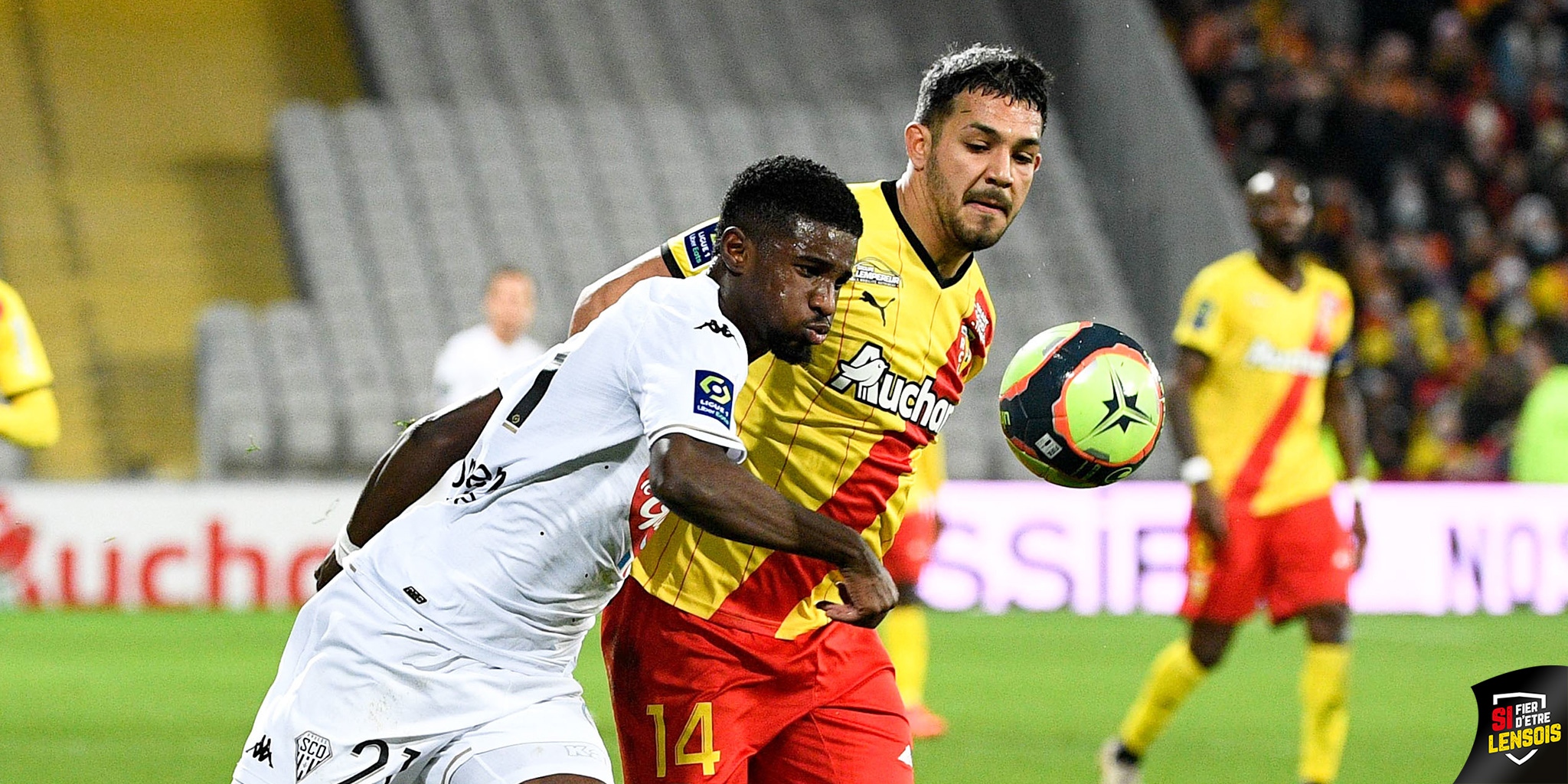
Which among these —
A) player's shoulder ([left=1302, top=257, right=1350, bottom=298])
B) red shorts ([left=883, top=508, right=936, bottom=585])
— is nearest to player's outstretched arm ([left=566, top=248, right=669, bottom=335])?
red shorts ([left=883, top=508, right=936, bottom=585])

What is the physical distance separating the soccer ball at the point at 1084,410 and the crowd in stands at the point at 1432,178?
12.1 m

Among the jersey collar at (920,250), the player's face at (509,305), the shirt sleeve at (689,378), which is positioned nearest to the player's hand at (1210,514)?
the jersey collar at (920,250)

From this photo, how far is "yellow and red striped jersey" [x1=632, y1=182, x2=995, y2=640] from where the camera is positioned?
402cm

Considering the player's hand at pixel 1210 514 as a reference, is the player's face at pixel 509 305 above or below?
above

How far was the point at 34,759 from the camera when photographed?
7457 millimetres

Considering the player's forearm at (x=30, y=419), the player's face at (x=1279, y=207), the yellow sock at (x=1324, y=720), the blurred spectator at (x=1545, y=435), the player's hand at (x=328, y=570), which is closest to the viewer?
the player's hand at (x=328, y=570)

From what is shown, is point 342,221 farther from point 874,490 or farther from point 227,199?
point 874,490

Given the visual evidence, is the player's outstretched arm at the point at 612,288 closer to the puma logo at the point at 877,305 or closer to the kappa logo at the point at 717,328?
the puma logo at the point at 877,305

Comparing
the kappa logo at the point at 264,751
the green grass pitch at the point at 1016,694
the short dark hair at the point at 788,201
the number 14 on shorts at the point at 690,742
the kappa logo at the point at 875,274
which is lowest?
the green grass pitch at the point at 1016,694

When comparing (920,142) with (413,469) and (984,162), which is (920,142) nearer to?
(984,162)

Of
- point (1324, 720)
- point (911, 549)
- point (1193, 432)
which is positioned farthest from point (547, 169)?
point (1324, 720)

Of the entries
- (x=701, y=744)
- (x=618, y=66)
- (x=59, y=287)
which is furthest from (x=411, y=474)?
(x=618, y=66)

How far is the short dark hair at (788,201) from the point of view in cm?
343

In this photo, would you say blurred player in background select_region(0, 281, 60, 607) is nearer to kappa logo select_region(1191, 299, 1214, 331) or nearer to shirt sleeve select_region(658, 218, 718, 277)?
shirt sleeve select_region(658, 218, 718, 277)
